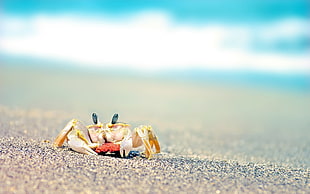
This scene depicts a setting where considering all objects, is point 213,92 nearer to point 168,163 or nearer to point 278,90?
point 278,90

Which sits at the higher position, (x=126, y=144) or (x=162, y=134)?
(x=126, y=144)

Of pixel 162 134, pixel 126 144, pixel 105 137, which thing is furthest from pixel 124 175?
pixel 162 134

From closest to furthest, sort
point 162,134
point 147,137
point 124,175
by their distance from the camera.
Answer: point 124,175 < point 147,137 < point 162,134

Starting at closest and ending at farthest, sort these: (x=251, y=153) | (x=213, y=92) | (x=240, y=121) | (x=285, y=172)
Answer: (x=285, y=172)
(x=251, y=153)
(x=240, y=121)
(x=213, y=92)

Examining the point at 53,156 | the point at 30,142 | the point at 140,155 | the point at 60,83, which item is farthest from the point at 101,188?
the point at 60,83

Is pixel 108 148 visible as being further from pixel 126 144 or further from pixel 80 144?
pixel 80 144

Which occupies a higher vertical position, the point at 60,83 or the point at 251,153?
the point at 60,83

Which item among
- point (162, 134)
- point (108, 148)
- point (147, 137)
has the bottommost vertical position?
point (162, 134)

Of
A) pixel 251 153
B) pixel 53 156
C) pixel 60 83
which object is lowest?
pixel 251 153
